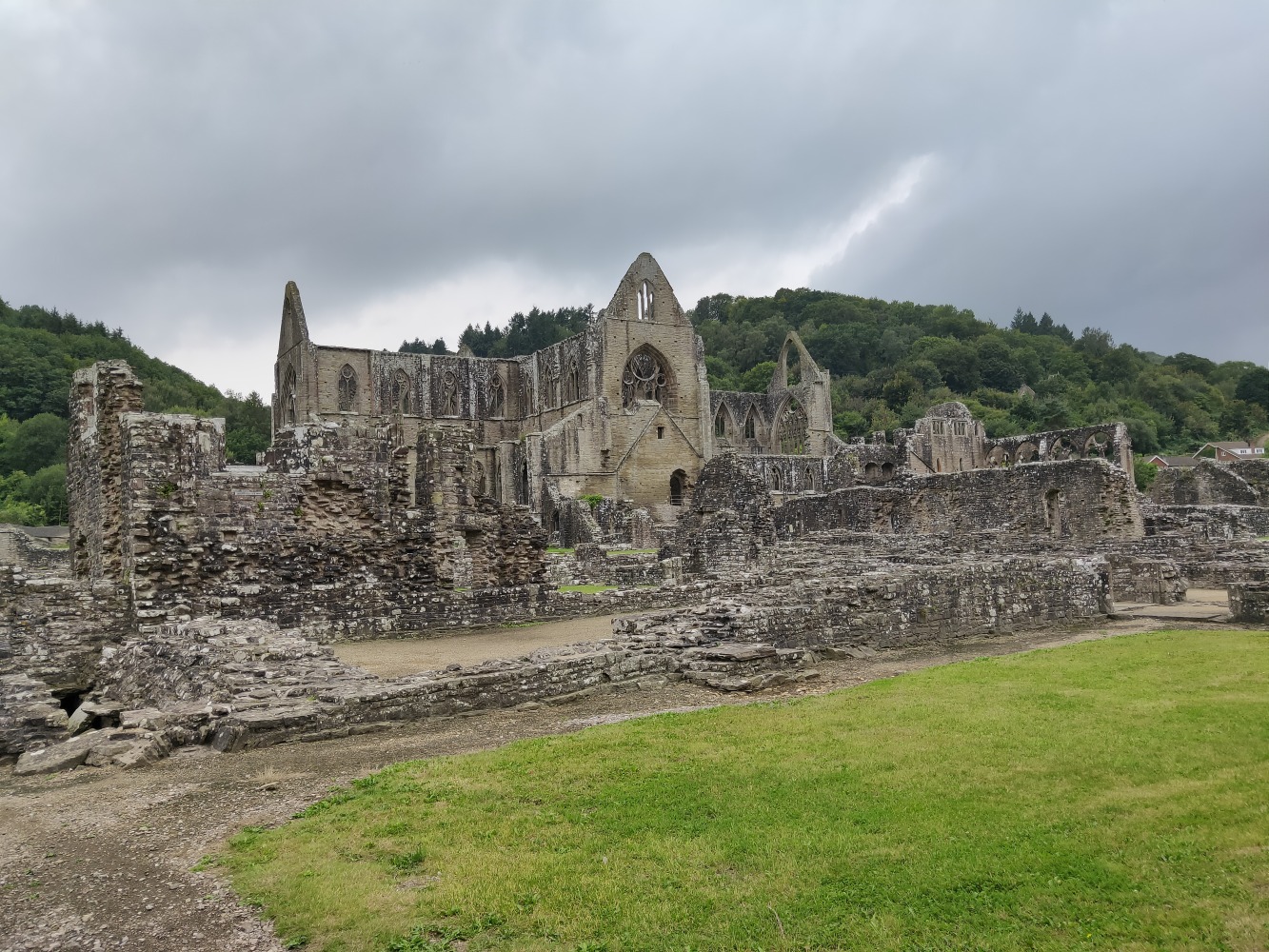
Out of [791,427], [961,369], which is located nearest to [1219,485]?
[791,427]

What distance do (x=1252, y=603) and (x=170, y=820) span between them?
14329 mm

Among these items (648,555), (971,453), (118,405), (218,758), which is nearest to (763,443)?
(971,453)

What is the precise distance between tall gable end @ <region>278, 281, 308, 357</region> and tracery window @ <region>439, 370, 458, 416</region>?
9.77 meters

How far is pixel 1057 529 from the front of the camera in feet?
80.5

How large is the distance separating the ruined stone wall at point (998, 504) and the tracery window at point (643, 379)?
2731 cm

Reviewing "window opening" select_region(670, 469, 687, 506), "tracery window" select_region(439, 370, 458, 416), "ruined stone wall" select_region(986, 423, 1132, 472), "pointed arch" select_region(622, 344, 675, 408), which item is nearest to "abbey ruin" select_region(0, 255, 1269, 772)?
"ruined stone wall" select_region(986, 423, 1132, 472)

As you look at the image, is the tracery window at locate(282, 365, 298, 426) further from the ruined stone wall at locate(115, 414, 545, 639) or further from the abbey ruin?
the ruined stone wall at locate(115, 414, 545, 639)

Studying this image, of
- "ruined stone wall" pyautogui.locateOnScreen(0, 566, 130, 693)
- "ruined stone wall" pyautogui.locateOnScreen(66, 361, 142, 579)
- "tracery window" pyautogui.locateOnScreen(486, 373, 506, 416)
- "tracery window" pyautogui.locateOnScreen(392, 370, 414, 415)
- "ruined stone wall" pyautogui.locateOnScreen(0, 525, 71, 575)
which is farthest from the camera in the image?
"tracery window" pyautogui.locateOnScreen(486, 373, 506, 416)

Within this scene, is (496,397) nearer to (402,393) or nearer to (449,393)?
(449,393)

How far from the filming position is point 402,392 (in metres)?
61.4

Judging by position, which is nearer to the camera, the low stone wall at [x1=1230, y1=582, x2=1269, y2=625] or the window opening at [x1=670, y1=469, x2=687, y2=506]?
the low stone wall at [x1=1230, y1=582, x2=1269, y2=625]

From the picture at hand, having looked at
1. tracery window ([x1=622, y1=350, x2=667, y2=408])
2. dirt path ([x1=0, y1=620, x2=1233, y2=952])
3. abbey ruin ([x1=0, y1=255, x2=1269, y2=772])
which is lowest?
dirt path ([x1=0, y1=620, x2=1233, y2=952])

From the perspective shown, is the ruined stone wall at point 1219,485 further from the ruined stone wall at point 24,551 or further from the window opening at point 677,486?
the ruined stone wall at point 24,551

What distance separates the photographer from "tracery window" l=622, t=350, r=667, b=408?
57.0m
